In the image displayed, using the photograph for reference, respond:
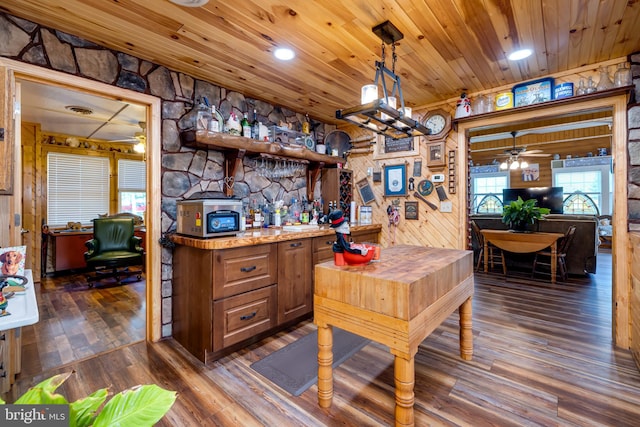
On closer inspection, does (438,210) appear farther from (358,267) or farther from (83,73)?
(83,73)

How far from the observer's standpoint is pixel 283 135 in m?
3.44

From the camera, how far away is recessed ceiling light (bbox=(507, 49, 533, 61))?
2.38 m

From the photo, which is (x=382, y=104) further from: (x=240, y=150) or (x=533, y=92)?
(x=533, y=92)

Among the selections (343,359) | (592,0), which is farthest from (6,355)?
(592,0)

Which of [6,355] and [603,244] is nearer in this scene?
[6,355]

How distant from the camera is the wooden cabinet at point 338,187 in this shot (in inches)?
157

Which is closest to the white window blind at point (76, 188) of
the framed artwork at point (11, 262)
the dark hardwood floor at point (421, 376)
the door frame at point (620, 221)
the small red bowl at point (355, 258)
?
the dark hardwood floor at point (421, 376)

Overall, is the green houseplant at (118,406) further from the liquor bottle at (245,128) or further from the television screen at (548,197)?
the television screen at (548,197)

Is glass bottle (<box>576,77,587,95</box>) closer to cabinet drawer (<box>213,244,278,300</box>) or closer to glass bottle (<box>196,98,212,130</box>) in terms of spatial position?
cabinet drawer (<box>213,244,278,300</box>)

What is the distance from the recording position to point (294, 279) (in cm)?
283

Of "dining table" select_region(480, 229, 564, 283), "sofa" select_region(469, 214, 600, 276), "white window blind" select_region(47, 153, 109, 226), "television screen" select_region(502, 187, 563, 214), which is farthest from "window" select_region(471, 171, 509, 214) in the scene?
"white window blind" select_region(47, 153, 109, 226)

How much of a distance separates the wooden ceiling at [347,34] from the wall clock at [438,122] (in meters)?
0.51

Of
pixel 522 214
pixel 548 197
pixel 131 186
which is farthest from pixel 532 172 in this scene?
pixel 131 186

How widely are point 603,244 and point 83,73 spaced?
10.8 meters
